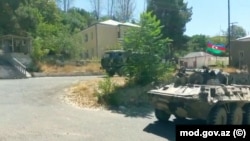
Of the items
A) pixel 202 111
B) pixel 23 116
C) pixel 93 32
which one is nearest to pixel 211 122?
pixel 202 111

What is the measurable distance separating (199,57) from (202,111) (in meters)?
47.3

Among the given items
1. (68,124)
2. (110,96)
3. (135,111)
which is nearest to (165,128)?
(68,124)

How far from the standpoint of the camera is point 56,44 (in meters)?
38.2

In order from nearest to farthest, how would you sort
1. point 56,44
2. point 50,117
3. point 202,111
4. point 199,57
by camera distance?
point 202,111, point 50,117, point 56,44, point 199,57

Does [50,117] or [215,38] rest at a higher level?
[215,38]

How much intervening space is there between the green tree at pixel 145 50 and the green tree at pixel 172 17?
2780 centimetres

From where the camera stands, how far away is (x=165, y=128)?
9875 millimetres

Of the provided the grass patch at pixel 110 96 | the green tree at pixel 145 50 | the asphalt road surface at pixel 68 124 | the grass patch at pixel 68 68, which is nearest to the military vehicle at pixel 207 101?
the asphalt road surface at pixel 68 124

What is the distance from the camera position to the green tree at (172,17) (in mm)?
43938

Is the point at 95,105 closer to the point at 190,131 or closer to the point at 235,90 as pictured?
the point at 235,90

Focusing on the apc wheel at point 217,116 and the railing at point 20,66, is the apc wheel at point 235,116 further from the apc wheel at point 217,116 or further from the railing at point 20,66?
the railing at point 20,66

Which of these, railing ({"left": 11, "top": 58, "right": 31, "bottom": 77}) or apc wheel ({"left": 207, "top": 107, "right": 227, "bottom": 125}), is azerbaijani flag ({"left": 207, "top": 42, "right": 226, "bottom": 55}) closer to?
railing ({"left": 11, "top": 58, "right": 31, "bottom": 77})

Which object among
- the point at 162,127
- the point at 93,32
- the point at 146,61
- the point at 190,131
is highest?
the point at 93,32

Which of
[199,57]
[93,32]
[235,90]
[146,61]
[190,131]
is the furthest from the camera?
[199,57]
